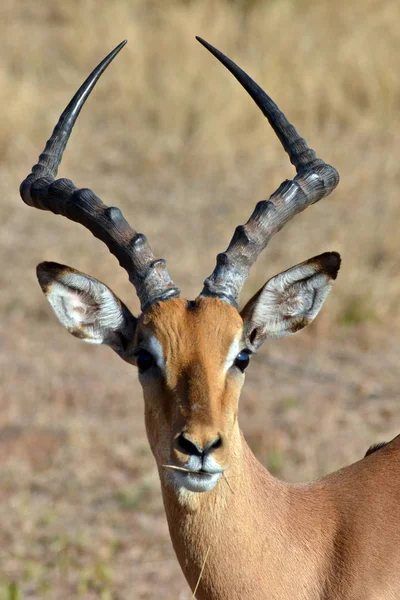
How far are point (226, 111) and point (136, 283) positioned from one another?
10118mm

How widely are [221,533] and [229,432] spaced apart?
43 centimetres

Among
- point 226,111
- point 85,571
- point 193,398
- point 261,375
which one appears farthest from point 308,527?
point 226,111

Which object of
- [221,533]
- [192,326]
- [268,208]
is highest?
[268,208]

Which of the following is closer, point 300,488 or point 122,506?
point 300,488

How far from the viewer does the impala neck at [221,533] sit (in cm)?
438

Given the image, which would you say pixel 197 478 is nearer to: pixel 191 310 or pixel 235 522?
pixel 235 522

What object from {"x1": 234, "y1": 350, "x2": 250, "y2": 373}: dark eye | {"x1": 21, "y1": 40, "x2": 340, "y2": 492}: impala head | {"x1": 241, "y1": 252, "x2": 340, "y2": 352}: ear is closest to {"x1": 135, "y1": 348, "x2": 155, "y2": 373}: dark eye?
{"x1": 21, "y1": 40, "x2": 340, "y2": 492}: impala head

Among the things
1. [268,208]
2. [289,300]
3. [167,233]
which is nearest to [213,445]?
[289,300]

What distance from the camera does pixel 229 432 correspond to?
14.1ft

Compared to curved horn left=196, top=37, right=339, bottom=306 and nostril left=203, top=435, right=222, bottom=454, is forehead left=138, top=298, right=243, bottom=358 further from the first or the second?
nostril left=203, top=435, right=222, bottom=454

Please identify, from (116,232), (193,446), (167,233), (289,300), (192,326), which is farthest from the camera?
(167,233)

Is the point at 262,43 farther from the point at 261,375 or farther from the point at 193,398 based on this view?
the point at 193,398

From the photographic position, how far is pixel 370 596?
4.34 metres

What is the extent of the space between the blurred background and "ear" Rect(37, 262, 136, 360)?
2.19m
